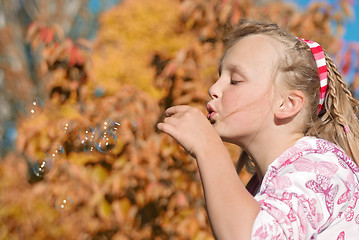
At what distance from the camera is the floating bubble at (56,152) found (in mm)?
2936

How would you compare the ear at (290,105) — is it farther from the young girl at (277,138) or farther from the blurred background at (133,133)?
the blurred background at (133,133)

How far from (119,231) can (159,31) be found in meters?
7.16

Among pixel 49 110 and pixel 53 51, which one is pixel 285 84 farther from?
pixel 49 110

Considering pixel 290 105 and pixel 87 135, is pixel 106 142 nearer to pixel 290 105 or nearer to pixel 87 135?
pixel 87 135

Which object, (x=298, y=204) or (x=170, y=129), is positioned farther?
(x=170, y=129)

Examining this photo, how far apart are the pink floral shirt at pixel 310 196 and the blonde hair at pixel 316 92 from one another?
6.0 inches

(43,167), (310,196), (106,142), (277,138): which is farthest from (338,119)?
(43,167)

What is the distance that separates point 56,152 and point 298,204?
1.94 m

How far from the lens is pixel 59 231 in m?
4.67

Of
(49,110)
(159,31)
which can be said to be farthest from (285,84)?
(159,31)

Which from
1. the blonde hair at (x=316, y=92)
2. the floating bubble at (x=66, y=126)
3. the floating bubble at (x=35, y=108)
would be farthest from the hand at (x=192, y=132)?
the floating bubble at (x=35, y=108)

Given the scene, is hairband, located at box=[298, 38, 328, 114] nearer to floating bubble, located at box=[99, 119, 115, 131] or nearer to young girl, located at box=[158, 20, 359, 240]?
young girl, located at box=[158, 20, 359, 240]

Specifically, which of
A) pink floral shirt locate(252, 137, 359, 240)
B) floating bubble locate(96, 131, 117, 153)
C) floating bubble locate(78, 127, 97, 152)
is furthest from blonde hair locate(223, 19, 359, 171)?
floating bubble locate(78, 127, 97, 152)

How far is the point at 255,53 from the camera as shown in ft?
5.75
